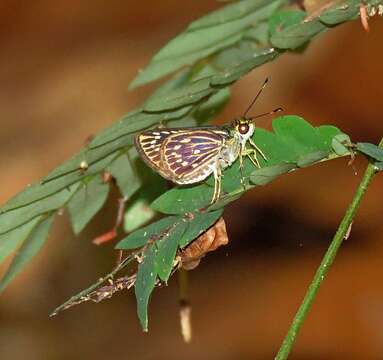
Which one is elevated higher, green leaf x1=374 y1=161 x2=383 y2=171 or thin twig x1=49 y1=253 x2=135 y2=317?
thin twig x1=49 y1=253 x2=135 y2=317

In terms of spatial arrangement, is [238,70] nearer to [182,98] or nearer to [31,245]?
[182,98]

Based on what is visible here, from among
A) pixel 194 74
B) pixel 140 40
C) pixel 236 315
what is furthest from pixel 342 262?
pixel 194 74

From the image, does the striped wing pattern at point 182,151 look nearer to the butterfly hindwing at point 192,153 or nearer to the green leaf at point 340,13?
the butterfly hindwing at point 192,153

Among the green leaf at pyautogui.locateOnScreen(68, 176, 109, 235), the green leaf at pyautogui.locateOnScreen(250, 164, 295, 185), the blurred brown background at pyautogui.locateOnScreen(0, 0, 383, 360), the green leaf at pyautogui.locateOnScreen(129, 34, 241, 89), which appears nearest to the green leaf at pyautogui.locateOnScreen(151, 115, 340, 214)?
the green leaf at pyautogui.locateOnScreen(250, 164, 295, 185)

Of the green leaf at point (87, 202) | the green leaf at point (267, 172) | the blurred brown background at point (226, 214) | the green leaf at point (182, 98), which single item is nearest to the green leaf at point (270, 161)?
the green leaf at point (267, 172)

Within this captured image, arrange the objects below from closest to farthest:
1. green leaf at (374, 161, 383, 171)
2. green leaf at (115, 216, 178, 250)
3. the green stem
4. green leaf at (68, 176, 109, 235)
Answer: the green stem, green leaf at (374, 161, 383, 171), green leaf at (115, 216, 178, 250), green leaf at (68, 176, 109, 235)

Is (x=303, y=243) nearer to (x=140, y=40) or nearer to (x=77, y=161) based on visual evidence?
(x=140, y=40)

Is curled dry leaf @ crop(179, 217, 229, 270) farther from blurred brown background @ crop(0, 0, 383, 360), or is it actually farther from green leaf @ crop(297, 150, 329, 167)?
blurred brown background @ crop(0, 0, 383, 360)
